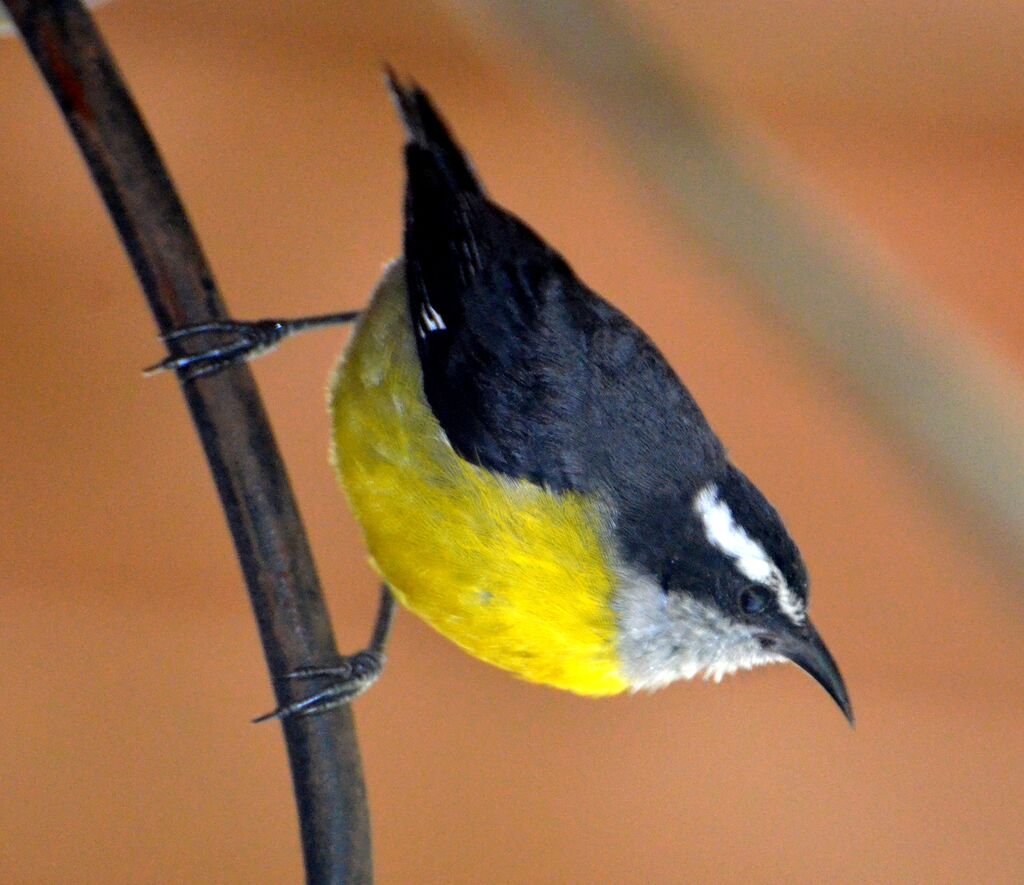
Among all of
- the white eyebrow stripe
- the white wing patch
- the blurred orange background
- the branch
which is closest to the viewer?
the branch

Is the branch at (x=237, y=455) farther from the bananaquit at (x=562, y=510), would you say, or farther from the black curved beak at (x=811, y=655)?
the black curved beak at (x=811, y=655)

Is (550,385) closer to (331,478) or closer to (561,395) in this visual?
(561,395)

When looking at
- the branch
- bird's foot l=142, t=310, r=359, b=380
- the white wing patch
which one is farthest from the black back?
the branch

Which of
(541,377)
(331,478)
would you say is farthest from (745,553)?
(331,478)

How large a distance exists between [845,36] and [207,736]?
2.26 metres

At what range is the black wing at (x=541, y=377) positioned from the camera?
1.40 meters

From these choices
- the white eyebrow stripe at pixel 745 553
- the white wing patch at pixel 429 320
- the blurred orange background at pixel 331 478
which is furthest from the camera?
the blurred orange background at pixel 331 478

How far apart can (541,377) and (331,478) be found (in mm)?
1644

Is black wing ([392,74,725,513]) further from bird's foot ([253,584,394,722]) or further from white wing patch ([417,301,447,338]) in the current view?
bird's foot ([253,584,394,722])

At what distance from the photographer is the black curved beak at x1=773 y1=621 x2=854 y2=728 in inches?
53.7

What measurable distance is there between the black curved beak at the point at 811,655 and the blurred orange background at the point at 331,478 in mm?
1428

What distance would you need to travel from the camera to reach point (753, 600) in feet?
4.45

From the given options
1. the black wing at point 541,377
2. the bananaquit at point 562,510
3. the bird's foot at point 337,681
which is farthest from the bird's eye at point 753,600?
the bird's foot at point 337,681

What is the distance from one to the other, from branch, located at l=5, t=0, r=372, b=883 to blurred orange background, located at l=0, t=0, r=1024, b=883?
1672 mm
